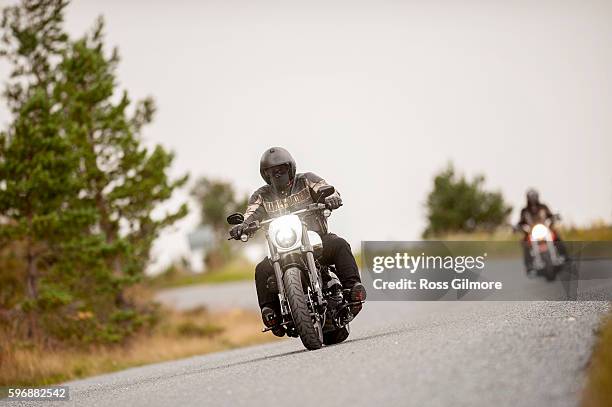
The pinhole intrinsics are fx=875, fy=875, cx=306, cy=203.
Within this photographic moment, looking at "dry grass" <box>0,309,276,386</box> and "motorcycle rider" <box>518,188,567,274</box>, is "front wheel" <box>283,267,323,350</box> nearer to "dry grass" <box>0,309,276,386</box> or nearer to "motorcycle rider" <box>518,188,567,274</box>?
"dry grass" <box>0,309,276,386</box>

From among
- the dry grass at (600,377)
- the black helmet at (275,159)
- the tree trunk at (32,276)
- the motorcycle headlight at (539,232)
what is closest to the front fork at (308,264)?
the black helmet at (275,159)

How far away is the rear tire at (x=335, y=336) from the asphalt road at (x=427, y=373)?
58 cm

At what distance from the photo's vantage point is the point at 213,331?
26.5m

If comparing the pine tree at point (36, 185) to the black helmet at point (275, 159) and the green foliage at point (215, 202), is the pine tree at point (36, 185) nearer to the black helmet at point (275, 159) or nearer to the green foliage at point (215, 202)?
the black helmet at point (275, 159)

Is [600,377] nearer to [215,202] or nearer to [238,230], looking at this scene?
[238,230]

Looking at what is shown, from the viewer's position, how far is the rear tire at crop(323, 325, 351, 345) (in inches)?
411

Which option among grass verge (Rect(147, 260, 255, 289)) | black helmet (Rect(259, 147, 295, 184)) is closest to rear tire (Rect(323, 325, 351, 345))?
black helmet (Rect(259, 147, 295, 184))

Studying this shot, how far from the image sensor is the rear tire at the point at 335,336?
10.4 m

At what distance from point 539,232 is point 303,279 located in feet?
30.3

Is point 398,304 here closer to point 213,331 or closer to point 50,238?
point 213,331

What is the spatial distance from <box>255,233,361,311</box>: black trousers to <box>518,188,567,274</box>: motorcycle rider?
880 cm

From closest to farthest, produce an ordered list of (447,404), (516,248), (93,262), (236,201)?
(447,404) < (93,262) < (516,248) < (236,201)

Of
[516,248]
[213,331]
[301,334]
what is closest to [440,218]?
Result: [516,248]

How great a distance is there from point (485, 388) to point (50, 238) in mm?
18027
